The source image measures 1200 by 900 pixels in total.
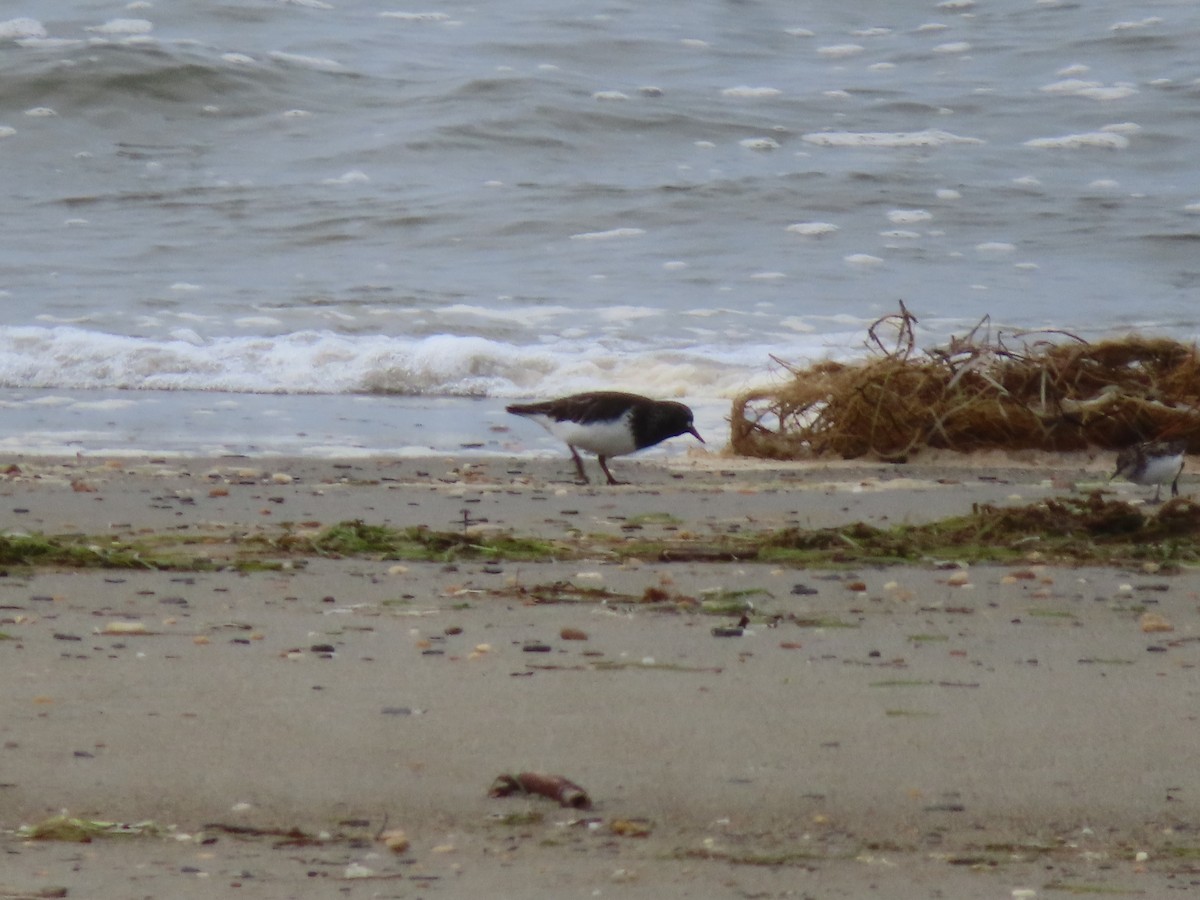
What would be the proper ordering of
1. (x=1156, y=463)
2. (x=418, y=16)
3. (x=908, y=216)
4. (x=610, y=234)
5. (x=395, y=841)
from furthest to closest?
(x=418, y=16), (x=908, y=216), (x=610, y=234), (x=1156, y=463), (x=395, y=841)

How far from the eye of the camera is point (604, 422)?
595 centimetres

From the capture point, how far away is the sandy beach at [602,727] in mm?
2104

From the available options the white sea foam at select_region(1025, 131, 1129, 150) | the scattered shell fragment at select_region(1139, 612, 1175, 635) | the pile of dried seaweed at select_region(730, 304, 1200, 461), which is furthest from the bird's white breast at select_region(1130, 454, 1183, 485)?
the white sea foam at select_region(1025, 131, 1129, 150)

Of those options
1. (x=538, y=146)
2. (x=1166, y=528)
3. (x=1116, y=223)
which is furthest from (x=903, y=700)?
(x=538, y=146)

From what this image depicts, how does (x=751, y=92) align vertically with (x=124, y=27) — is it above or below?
below

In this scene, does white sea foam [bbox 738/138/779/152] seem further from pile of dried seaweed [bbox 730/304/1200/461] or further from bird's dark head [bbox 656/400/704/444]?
bird's dark head [bbox 656/400/704/444]

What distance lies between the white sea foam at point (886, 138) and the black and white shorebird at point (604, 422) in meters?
10.2

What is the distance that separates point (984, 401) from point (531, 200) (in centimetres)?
828

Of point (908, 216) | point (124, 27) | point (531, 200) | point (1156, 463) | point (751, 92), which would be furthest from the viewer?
point (124, 27)

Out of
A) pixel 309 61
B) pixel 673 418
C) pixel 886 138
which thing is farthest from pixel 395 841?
pixel 309 61

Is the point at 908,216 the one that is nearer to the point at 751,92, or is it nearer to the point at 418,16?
the point at 751,92

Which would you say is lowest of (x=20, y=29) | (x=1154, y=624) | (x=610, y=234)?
(x=1154, y=624)

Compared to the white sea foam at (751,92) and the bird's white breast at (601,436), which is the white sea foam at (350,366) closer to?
the bird's white breast at (601,436)

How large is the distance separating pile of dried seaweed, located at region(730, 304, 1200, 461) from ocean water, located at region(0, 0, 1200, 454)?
46.8 inches
